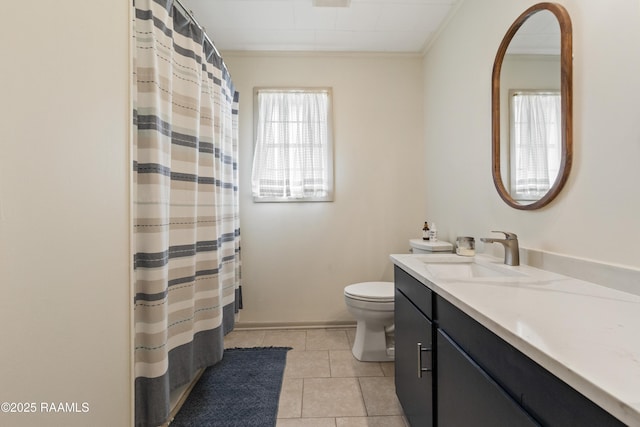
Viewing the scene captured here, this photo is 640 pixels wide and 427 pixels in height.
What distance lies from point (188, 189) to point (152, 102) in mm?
427

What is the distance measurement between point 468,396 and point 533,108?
3.93 feet

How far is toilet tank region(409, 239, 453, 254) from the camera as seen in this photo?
193cm

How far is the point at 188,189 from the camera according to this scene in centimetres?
141

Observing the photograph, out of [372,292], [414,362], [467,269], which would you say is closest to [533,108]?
[467,269]

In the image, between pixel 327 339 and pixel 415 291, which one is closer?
pixel 415 291

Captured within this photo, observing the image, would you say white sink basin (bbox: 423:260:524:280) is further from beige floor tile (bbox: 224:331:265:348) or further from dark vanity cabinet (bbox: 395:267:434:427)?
beige floor tile (bbox: 224:331:265:348)

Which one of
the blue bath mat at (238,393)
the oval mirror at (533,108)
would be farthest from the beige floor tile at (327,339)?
the oval mirror at (533,108)

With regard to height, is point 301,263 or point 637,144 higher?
point 637,144

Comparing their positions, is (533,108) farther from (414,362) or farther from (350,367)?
(350,367)

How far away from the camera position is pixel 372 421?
54.8 inches

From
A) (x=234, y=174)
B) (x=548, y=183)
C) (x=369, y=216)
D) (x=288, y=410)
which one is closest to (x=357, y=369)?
(x=288, y=410)

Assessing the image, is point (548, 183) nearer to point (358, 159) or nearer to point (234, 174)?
point (358, 159)

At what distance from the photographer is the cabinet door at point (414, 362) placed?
1.04 m

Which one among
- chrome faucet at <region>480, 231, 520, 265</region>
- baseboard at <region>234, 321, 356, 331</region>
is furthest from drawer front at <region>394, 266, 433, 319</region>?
baseboard at <region>234, 321, 356, 331</region>
